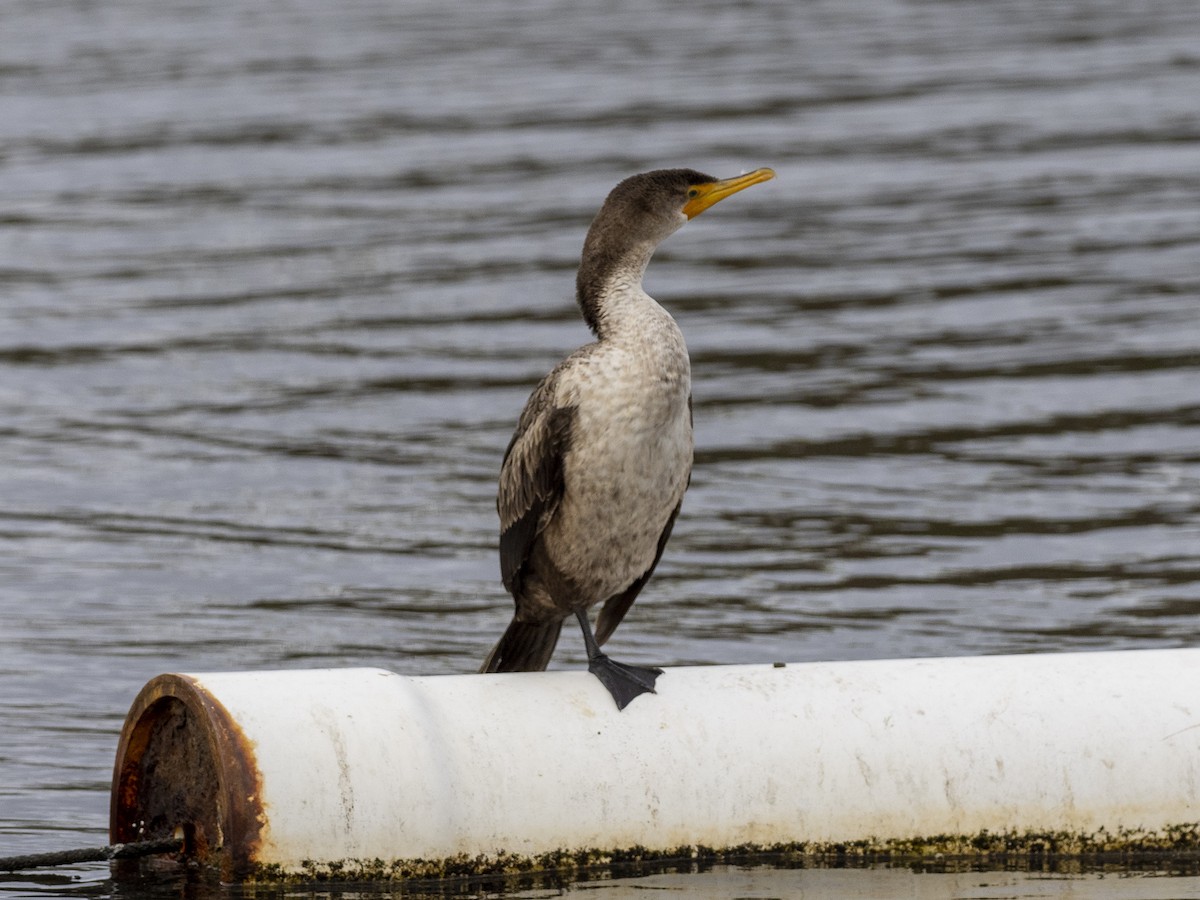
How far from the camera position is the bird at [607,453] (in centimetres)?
568

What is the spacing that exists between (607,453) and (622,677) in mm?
524

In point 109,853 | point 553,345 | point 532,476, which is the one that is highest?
point 553,345

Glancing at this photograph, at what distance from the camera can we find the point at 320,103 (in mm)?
20938

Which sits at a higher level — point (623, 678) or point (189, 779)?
point (623, 678)

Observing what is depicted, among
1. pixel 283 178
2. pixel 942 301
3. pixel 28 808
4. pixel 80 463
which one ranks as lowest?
pixel 28 808

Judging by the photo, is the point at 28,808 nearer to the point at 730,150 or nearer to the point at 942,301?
the point at 942,301

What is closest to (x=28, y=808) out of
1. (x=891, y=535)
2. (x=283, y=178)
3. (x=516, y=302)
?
(x=891, y=535)

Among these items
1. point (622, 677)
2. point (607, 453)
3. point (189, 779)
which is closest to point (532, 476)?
point (607, 453)

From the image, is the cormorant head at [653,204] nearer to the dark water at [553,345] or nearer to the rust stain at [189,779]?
the rust stain at [189,779]

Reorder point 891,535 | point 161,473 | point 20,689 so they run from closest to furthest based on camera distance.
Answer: point 20,689 → point 891,535 → point 161,473

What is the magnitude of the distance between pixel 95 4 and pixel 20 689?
22478 millimetres

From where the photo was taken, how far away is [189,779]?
5.50 metres

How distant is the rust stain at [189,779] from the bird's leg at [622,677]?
888 mm

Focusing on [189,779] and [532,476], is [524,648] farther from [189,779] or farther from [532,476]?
[189,779]
